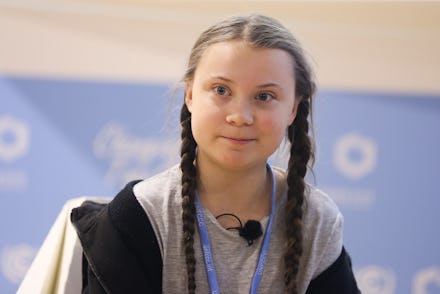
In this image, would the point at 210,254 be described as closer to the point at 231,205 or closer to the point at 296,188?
the point at 231,205

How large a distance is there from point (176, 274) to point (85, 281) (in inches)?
8.0

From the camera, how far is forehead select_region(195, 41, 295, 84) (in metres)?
0.99

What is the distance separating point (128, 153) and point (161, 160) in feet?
0.46

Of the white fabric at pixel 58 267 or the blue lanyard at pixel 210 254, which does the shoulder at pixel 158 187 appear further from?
the white fabric at pixel 58 267

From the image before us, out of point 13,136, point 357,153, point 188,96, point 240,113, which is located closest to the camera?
point 240,113

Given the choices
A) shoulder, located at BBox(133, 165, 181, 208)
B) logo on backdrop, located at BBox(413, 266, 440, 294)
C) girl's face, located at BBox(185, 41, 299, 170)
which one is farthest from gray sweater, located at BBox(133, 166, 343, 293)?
logo on backdrop, located at BBox(413, 266, 440, 294)

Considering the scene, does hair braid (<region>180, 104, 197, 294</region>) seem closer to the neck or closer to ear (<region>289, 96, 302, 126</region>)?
the neck

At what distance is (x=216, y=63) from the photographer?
1.02 meters

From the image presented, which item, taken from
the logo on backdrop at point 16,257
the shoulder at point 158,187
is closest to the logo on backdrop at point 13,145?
the logo on backdrop at point 16,257

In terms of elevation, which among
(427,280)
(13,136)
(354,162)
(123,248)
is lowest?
(427,280)

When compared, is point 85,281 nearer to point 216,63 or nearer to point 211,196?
point 211,196

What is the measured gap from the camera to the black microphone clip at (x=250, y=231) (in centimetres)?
107

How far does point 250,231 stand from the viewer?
1.07 meters

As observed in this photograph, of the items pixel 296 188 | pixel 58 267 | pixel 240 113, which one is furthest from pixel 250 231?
pixel 58 267
